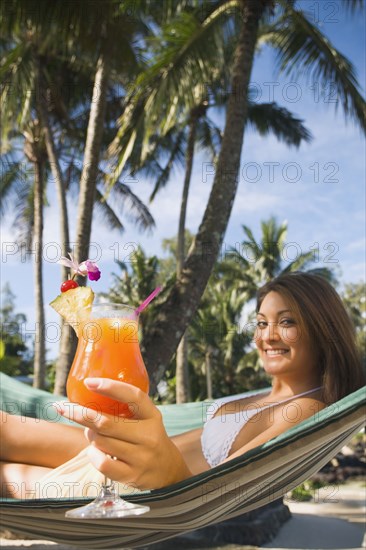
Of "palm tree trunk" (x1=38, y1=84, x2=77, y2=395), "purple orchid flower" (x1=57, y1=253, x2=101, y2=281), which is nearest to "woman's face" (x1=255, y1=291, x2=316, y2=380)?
"purple orchid flower" (x1=57, y1=253, x2=101, y2=281)

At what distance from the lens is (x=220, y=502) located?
1720 mm

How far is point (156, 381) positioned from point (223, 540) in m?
2.87

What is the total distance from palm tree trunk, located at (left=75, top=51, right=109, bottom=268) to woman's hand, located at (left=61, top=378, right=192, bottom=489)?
3913 millimetres

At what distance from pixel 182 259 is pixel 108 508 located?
9477 mm

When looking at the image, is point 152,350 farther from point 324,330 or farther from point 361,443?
point 361,443

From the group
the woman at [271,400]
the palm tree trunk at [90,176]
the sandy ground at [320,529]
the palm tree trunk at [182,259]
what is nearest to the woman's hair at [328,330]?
the woman at [271,400]

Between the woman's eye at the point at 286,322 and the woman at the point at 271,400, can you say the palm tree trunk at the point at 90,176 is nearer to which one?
the woman at the point at 271,400

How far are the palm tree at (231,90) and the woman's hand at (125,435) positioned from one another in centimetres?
311

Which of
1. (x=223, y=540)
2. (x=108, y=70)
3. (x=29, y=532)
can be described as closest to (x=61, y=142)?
(x=108, y=70)

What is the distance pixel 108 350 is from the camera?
1.51 m

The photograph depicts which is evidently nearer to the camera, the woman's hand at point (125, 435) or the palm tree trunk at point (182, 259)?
the woman's hand at point (125, 435)

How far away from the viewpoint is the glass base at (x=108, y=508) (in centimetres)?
→ 145

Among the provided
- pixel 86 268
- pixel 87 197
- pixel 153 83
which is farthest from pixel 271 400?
pixel 153 83

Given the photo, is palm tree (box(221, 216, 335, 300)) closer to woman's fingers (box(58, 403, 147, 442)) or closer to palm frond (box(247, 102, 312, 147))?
palm frond (box(247, 102, 312, 147))
